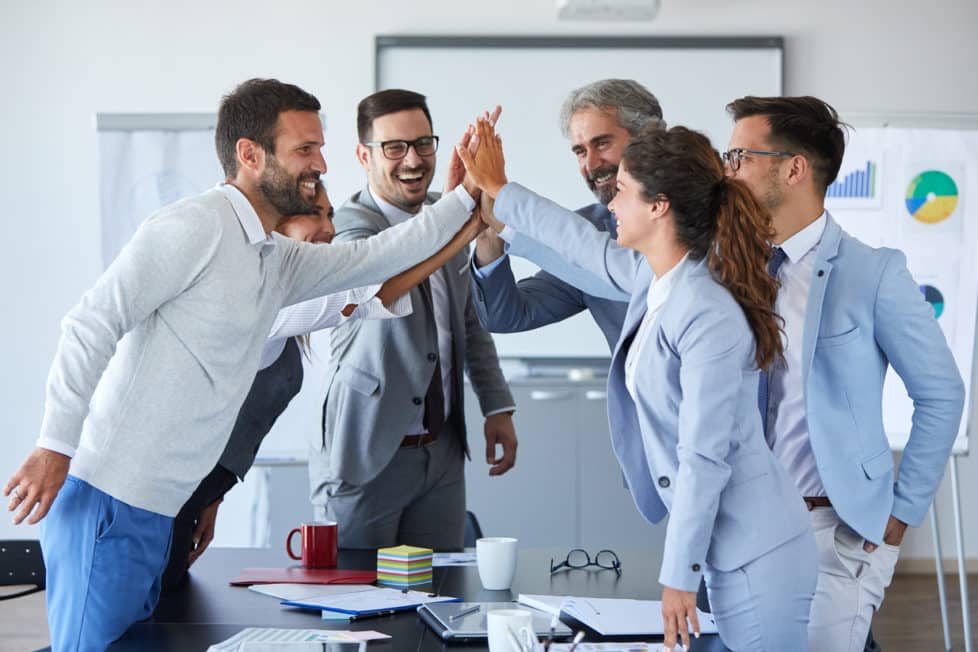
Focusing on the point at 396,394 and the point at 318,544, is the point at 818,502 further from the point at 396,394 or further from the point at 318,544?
the point at 396,394

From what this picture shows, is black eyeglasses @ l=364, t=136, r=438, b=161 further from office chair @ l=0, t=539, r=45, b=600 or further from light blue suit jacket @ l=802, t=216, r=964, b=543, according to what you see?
office chair @ l=0, t=539, r=45, b=600

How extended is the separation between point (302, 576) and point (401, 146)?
3.98 ft

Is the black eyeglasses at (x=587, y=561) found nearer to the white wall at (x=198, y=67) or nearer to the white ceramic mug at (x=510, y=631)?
the white ceramic mug at (x=510, y=631)

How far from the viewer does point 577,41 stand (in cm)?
547

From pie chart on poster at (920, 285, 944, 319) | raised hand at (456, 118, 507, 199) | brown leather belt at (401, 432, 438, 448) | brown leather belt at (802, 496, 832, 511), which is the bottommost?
brown leather belt at (802, 496, 832, 511)

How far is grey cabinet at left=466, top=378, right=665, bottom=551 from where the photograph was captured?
4.94 m

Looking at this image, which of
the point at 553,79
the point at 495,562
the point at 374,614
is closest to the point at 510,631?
the point at 374,614

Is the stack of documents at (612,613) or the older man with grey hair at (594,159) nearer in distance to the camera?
the stack of documents at (612,613)

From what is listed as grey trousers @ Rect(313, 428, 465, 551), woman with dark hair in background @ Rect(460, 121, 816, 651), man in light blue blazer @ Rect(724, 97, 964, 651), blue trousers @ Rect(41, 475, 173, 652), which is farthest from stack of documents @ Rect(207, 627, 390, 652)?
grey trousers @ Rect(313, 428, 465, 551)

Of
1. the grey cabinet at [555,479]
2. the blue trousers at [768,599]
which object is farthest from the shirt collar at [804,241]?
the grey cabinet at [555,479]

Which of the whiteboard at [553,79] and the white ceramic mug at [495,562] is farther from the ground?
the whiteboard at [553,79]

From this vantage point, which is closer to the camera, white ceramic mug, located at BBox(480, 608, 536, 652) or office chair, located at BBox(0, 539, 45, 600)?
white ceramic mug, located at BBox(480, 608, 536, 652)

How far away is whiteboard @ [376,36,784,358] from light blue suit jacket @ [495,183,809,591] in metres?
3.64

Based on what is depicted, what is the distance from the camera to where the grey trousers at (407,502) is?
8.70 feet
